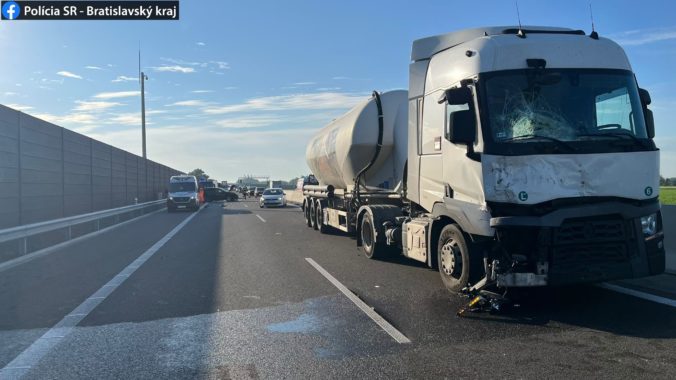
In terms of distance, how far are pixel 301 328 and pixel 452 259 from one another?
250 cm

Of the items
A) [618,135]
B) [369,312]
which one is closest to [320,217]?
[369,312]

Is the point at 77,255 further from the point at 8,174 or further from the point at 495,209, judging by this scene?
the point at 495,209

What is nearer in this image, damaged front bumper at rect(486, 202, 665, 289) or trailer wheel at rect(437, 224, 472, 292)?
damaged front bumper at rect(486, 202, 665, 289)

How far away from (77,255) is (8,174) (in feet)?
10.1

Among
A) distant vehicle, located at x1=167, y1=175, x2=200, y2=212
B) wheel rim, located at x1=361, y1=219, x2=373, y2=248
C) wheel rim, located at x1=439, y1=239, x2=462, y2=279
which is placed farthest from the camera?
distant vehicle, located at x1=167, y1=175, x2=200, y2=212

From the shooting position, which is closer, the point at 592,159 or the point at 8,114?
the point at 592,159

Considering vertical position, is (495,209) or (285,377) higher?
(495,209)

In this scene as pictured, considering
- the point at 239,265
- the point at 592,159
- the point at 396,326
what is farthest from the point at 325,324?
the point at 239,265

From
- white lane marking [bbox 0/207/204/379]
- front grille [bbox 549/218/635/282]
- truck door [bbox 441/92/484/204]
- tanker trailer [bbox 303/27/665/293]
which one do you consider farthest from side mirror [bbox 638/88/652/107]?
white lane marking [bbox 0/207/204/379]

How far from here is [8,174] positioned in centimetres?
1415

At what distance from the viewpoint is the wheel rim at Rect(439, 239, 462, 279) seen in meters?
7.70

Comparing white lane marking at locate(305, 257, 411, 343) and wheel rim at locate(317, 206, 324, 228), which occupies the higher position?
wheel rim at locate(317, 206, 324, 228)

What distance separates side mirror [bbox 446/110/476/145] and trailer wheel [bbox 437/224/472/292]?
4.52ft

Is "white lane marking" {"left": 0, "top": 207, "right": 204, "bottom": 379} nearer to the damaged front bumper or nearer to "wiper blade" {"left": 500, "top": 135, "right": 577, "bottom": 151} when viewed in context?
the damaged front bumper
